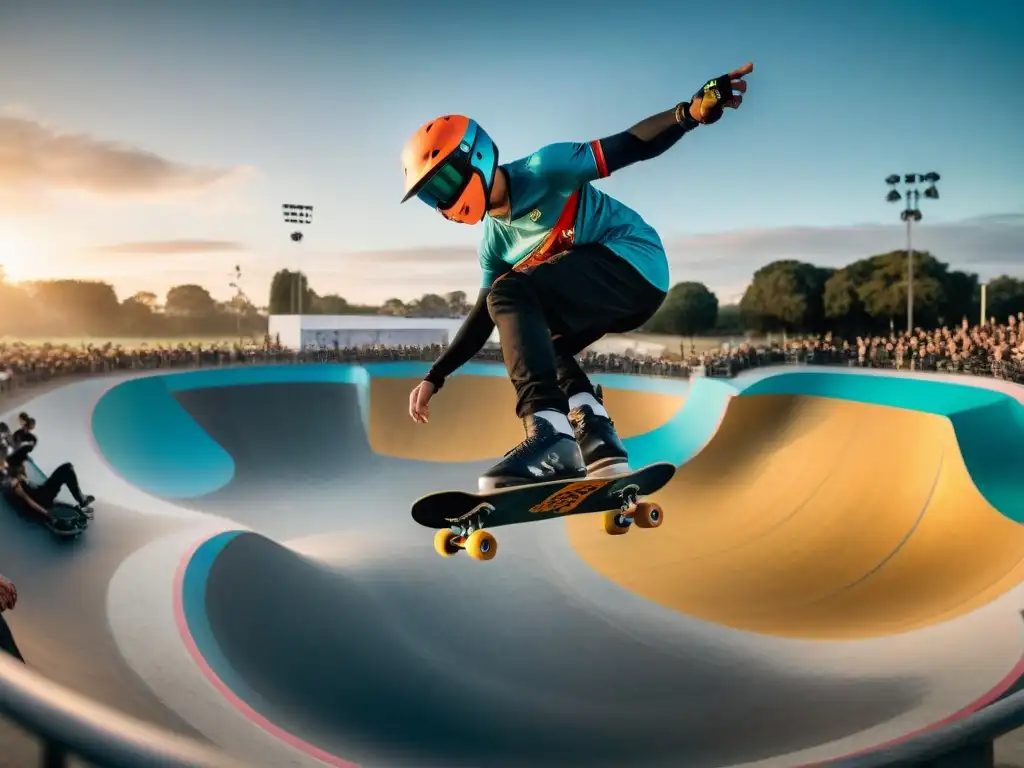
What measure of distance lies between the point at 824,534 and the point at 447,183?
35.8 feet

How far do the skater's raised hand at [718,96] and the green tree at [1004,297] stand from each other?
40360 millimetres

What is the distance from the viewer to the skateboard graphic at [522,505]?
2.77 metres

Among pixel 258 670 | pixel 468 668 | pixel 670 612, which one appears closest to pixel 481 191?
pixel 258 670

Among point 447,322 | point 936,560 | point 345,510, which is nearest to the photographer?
point 936,560

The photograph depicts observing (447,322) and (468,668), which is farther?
(447,322)

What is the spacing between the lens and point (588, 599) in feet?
35.2

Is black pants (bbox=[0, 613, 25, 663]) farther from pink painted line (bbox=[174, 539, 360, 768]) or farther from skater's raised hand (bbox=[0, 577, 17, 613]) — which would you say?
pink painted line (bbox=[174, 539, 360, 768])

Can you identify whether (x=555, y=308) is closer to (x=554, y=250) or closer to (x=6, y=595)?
(x=554, y=250)

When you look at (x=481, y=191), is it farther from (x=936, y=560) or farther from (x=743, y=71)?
(x=936, y=560)

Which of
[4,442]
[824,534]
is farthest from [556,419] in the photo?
[824,534]

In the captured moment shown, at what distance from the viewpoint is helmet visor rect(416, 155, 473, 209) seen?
2508 mm

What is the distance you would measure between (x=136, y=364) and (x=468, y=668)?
2349cm

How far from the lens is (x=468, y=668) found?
26.7 ft

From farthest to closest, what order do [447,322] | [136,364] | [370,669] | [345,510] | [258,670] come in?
[447,322] → [136,364] → [345,510] → [370,669] → [258,670]
